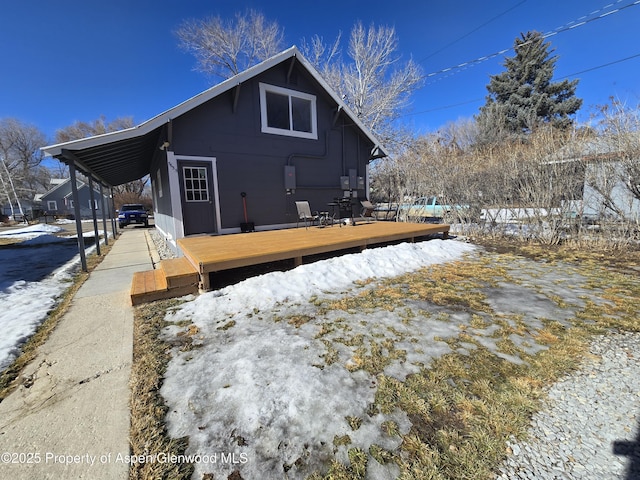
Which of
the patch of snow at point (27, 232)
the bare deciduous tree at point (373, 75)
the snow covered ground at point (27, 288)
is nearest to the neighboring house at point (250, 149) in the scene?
the snow covered ground at point (27, 288)

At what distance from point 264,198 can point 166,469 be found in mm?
6832

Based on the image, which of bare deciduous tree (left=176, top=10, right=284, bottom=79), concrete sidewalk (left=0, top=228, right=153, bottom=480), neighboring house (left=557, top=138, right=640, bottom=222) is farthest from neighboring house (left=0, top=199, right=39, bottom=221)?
neighboring house (left=557, top=138, right=640, bottom=222)

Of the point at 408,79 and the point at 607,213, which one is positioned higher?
the point at 408,79

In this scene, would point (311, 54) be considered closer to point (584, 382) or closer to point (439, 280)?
point (439, 280)

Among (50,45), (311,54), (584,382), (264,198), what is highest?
(311,54)

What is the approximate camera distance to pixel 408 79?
17719 mm

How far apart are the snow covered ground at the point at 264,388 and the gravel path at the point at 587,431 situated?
665mm

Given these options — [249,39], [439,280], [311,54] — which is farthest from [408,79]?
[439,280]

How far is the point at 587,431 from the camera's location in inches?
61.1

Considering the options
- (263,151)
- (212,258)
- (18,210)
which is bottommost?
(212,258)

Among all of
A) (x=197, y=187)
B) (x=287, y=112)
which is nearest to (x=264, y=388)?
(x=197, y=187)

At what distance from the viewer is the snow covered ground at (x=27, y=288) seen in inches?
115

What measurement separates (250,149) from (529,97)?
2711 cm

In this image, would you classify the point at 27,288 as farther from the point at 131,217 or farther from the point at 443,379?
the point at 131,217
